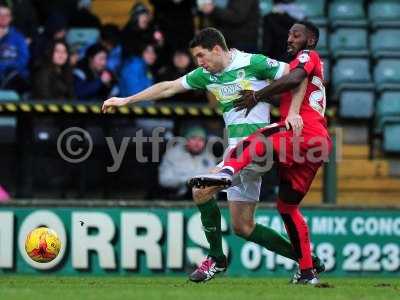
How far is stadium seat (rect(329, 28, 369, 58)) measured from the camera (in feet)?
58.2

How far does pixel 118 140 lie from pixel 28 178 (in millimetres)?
1114

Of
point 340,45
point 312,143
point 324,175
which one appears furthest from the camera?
point 340,45

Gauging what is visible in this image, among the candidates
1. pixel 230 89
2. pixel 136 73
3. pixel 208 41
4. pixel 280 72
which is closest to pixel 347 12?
pixel 136 73

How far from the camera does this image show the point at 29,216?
14.1 m

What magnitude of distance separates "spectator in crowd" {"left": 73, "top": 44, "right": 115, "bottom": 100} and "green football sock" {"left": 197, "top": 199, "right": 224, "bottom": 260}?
4648mm

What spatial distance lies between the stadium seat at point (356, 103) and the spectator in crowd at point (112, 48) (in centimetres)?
301

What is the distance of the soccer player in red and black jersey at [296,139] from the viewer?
1043cm

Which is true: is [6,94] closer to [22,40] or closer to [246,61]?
[22,40]

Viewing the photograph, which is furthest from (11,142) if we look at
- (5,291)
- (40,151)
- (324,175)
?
(5,291)

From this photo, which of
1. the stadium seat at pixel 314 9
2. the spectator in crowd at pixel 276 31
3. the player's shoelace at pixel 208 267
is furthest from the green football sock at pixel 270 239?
the stadium seat at pixel 314 9

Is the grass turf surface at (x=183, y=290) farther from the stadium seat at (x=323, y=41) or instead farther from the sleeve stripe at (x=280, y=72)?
the stadium seat at (x=323, y=41)

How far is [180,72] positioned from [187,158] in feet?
4.44

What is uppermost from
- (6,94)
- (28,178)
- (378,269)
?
(6,94)

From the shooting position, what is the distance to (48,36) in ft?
51.5
